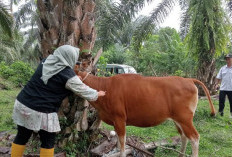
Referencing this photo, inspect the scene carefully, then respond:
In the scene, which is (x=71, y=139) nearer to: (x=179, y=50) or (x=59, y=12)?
(x=59, y=12)

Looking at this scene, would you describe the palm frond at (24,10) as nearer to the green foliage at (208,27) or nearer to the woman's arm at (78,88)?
the green foliage at (208,27)

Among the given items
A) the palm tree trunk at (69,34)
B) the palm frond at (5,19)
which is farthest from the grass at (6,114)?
the palm tree trunk at (69,34)

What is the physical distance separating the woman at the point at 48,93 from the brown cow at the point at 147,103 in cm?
56

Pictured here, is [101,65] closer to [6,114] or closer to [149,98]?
[149,98]

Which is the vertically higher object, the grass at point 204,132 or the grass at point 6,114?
the grass at point 204,132

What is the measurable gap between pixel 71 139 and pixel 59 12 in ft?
6.90

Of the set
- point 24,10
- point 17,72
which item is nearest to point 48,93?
point 17,72

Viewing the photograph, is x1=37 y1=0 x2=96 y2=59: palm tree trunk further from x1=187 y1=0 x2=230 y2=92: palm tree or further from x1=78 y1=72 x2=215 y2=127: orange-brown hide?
x1=187 y1=0 x2=230 y2=92: palm tree

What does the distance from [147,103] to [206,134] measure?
282 centimetres

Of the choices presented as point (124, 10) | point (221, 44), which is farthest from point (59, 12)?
point (221, 44)

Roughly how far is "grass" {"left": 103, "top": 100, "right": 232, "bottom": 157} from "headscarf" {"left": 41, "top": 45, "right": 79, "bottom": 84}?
2.43m

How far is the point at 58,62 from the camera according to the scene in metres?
3.10

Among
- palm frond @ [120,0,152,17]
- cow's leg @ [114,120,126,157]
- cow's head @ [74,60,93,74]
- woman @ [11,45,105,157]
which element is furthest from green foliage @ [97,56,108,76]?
palm frond @ [120,0,152,17]

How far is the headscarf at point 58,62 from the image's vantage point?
3057 mm
